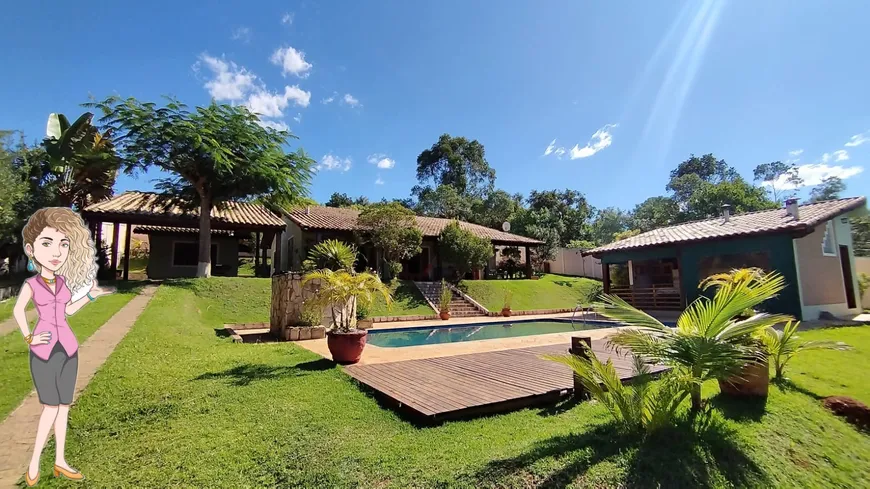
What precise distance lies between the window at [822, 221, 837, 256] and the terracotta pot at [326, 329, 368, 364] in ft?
56.5

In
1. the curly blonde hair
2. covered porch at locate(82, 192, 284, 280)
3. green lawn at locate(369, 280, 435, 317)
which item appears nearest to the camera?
the curly blonde hair

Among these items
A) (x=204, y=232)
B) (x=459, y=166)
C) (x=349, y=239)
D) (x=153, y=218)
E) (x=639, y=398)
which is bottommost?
(x=639, y=398)

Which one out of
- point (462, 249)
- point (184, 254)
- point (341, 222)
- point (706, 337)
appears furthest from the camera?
point (341, 222)

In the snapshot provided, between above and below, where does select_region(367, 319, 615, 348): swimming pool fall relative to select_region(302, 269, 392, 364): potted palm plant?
below

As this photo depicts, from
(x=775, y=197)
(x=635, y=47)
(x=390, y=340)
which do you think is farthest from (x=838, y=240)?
(x=775, y=197)

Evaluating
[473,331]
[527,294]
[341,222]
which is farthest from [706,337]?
[341,222]

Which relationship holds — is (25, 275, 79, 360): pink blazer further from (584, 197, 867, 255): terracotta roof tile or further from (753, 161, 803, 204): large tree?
(753, 161, 803, 204): large tree

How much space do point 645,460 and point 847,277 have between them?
17.6m

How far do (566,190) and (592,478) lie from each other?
4847 centimetres

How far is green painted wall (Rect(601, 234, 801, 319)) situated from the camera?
13234mm

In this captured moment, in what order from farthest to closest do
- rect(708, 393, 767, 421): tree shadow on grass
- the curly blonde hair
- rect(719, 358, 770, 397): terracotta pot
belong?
rect(719, 358, 770, 397): terracotta pot < rect(708, 393, 767, 421): tree shadow on grass < the curly blonde hair

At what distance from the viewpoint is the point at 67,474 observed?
3.29 metres

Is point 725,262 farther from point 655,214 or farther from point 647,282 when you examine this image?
point 655,214

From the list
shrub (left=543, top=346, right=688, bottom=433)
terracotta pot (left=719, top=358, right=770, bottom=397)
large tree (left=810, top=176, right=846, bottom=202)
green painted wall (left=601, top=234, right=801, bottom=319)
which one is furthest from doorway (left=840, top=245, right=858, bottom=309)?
large tree (left=810, top=176, right=846, bottom=202)
